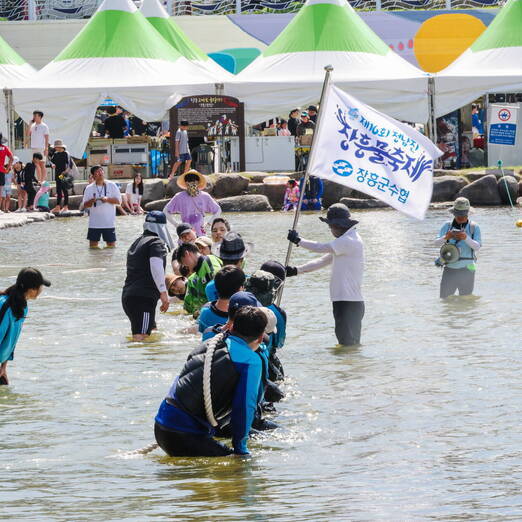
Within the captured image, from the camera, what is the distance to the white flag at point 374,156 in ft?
34.1

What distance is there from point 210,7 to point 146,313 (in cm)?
3211

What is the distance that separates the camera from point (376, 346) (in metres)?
11.6

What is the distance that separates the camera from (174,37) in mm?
32844

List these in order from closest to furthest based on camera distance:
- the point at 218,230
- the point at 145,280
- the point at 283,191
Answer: the point at 145,280 < the point at 218,230 < the point at 283,191

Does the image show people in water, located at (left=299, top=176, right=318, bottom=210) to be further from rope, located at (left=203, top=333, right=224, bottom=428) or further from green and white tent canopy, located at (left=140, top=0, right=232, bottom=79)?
rope, located at (left=203, top=333, right=224, bottom=428)

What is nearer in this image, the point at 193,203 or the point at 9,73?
the point at 193,203

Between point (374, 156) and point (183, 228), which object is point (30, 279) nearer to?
point (374, 156)

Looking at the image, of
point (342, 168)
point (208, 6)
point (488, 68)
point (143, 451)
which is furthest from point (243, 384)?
point (208, 6)

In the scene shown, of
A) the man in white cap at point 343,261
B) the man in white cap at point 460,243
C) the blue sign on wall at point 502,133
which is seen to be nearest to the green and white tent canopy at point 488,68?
the blue sign on wall at point 502,133

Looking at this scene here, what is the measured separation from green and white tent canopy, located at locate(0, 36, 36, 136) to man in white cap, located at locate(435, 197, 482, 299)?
57.9 ft

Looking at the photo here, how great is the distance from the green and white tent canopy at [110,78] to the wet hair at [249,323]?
22.9 m

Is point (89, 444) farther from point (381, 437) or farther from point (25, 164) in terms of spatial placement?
point (25, 164)

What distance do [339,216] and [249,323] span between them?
3759 mm

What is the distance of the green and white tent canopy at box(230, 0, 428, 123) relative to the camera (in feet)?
95.9
